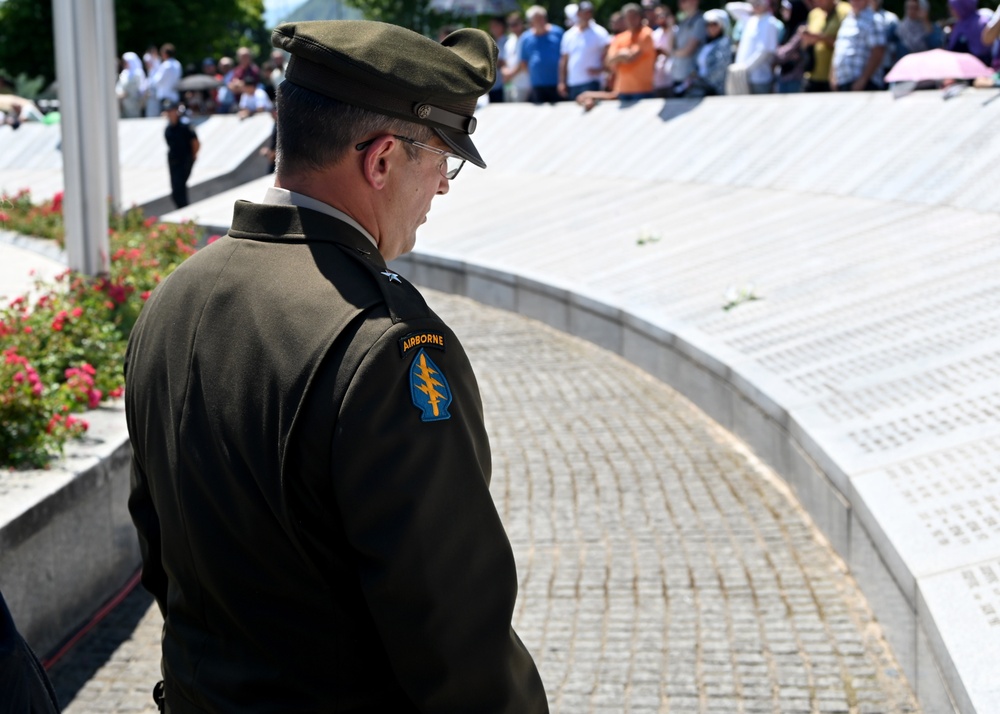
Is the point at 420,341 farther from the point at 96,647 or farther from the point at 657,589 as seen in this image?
the point at 657,589

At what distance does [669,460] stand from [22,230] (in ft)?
37.1

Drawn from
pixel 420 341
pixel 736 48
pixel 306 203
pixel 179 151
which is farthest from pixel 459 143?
pixel 179 151

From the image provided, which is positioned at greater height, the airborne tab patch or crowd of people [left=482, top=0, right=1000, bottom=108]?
the airborne tab patch

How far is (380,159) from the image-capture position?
2020mm

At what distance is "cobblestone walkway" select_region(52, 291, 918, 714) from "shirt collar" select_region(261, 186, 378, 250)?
2635 mm

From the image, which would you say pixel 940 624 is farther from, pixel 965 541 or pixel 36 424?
pixel 36 424

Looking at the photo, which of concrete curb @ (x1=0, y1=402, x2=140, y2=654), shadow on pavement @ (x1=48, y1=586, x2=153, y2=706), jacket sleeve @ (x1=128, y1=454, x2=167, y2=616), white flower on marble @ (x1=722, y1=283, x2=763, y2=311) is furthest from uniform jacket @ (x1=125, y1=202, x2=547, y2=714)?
white flower on marble @ (x1=722, y1=283, x2=763, y2=311)

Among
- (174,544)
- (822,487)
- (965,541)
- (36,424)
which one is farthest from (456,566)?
(822,487)

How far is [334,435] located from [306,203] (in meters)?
0.44

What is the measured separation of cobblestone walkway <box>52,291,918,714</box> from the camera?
4.32 meters

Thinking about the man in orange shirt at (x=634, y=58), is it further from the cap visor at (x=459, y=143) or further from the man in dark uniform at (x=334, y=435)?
the man in dark uniform at (x=334, y=435)

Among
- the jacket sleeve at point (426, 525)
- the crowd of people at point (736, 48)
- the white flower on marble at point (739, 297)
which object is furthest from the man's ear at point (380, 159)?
the crowd of people at point (736, 48)

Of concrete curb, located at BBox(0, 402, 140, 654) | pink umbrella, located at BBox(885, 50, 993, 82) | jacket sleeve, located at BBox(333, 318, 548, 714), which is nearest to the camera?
jacket sleeve, located at BBox(333, 318, 548, 714)

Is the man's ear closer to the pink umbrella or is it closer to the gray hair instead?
the gray hair
